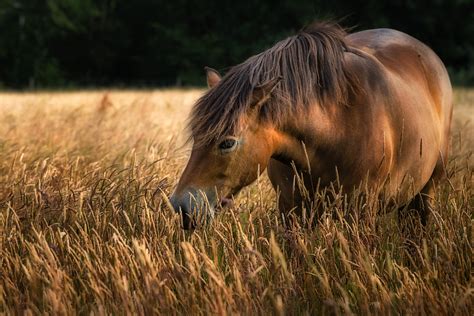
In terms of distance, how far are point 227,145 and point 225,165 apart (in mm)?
91

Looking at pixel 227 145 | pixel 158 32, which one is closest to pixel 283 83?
pixel 227 145

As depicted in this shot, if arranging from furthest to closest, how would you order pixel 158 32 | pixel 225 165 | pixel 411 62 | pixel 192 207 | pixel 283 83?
pixel 158 32 → pixel 411 62 → pixel 283 83 → pixel 225 165 → pixel 192 207

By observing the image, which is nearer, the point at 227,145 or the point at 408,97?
the point at 227,145

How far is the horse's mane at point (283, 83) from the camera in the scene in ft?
10.5

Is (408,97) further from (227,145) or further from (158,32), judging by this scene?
(158,32)

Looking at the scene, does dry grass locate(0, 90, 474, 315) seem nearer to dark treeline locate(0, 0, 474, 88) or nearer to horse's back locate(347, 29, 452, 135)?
horse's back locate(347, 29, 452, 135)

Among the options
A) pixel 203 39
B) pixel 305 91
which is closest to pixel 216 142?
pixel 305 91

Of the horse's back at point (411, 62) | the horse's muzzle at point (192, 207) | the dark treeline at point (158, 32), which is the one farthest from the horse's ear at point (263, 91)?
the dark treeline at point (158, 32)

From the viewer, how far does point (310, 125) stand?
3.46 meters

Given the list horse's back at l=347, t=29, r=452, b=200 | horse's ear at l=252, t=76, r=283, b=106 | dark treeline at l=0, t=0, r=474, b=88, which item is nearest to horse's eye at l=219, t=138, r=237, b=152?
horse's ear at l=252, t=76, r=283, b=106

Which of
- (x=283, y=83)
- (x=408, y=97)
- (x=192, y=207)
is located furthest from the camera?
(x=408, y=97)

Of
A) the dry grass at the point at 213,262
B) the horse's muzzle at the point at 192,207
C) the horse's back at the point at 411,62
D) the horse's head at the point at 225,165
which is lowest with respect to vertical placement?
the dry grass at the point at 213,262

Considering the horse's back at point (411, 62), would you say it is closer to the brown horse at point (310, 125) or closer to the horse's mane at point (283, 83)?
the brown horse at point (310, 125)

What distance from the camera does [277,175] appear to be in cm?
381
